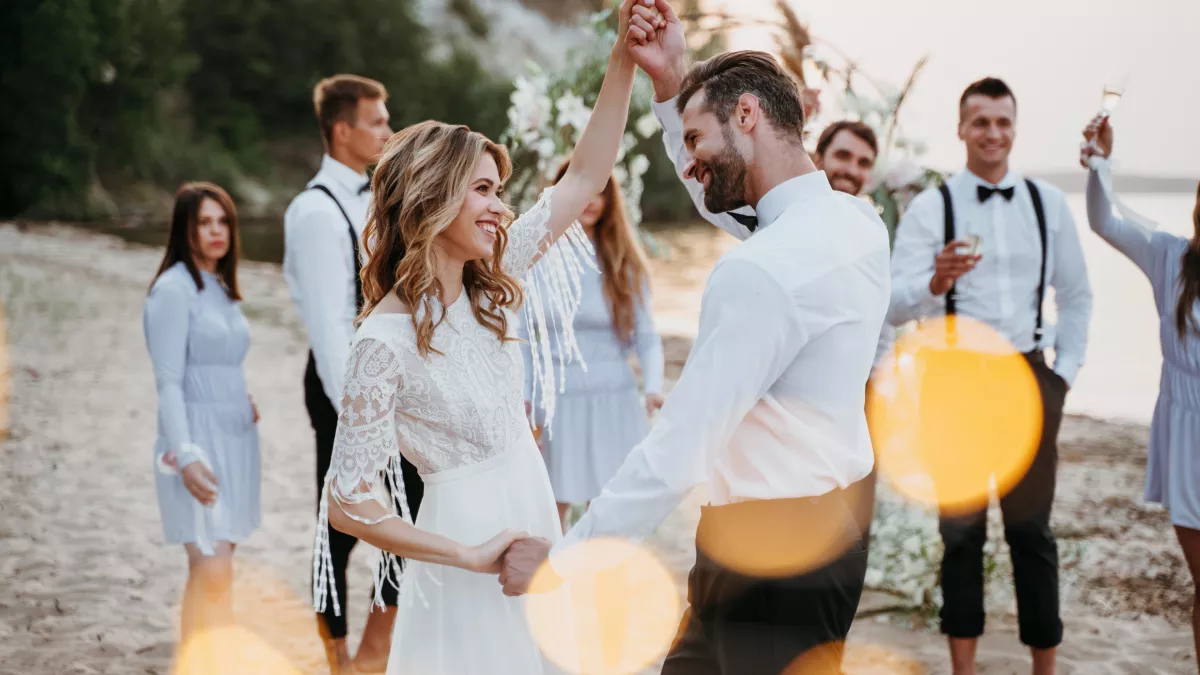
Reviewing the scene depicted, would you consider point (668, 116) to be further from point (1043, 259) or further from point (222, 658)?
point (222, 658)

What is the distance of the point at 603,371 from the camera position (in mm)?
4496

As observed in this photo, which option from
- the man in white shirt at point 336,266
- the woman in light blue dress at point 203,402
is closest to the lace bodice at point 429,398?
the man in white shirt at point 336,266

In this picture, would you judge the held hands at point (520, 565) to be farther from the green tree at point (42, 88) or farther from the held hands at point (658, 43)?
the green tree at point (42, 88)

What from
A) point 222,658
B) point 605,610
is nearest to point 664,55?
point 605,610

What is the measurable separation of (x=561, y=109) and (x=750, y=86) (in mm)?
3531

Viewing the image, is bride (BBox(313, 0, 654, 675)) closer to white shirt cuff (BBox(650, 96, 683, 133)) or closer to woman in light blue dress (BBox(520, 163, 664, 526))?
white shirt cuff (BBox(650, 96, 683, 133))

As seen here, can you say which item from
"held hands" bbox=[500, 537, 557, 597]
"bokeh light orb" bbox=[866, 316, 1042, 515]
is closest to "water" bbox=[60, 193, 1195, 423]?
"bokeh light orb" bbox=[866, 316, 1042, 515]

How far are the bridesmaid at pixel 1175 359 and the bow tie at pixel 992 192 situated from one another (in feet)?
0.92

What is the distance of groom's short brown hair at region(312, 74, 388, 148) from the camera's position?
4.07 meters

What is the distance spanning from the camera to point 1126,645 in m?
4.54

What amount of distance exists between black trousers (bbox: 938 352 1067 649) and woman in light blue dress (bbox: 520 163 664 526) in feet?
4.48

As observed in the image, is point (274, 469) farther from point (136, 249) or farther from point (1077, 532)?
point (136, 249)

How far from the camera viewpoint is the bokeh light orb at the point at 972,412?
390 cm

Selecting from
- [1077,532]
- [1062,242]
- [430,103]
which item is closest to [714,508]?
[1062,242]
